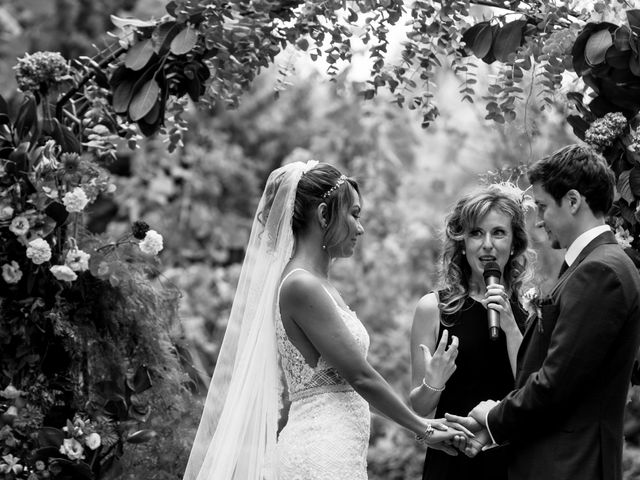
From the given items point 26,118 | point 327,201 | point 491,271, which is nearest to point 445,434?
point 491,271

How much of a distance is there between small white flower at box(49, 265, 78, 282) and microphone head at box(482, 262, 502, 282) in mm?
1959

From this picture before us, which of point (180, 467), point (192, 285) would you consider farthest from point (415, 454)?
point (180, 467)

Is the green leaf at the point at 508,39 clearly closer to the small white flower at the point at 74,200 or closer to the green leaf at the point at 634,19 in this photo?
the green leaf at the point at 634,19

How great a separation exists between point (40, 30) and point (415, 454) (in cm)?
672

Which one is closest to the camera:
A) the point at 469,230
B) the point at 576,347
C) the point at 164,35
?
the point at 576,347

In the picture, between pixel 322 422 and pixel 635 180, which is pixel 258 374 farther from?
pixel 635 180

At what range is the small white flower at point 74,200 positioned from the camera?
4.53 m

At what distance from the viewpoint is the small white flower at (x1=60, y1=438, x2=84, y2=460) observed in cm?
→ 438

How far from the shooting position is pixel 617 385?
3.24 metres

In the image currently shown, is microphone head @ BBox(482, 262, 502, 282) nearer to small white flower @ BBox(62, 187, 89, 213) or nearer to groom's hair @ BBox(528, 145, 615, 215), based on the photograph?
groom's hair @ BBox(528, 145, 615, 215)

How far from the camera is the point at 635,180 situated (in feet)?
12.8

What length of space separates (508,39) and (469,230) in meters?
0.90

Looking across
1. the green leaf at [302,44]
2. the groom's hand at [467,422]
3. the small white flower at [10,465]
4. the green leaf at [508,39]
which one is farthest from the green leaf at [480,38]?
the small white flower at [10,465]

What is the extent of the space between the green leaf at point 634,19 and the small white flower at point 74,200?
263 centimetres
